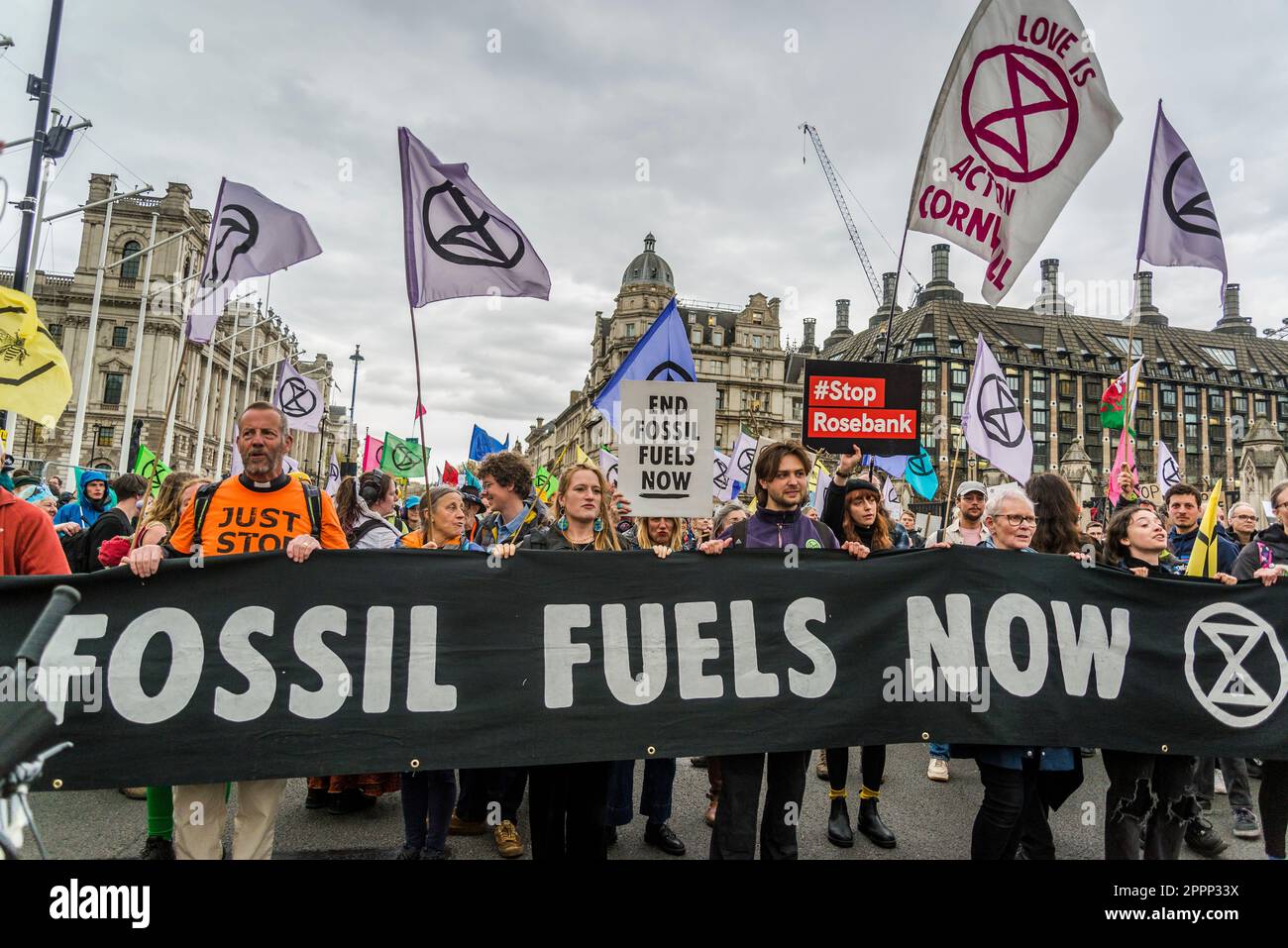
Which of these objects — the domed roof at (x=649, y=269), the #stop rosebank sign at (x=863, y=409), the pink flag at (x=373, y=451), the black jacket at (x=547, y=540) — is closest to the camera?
the black jacket at (x=547, y=540)

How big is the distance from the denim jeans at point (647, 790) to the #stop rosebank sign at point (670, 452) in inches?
60.6

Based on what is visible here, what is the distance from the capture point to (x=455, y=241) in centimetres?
539

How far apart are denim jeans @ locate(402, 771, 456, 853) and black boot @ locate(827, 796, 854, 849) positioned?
2.32m

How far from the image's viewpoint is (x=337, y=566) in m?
3.80

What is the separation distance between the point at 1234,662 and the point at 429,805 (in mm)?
4587

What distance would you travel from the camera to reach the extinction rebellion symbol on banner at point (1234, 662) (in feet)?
13.8

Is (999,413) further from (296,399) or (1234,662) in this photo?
(296,399)

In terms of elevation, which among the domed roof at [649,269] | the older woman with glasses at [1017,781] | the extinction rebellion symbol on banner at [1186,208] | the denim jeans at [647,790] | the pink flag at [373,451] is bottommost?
the denim jeans at [647,790]

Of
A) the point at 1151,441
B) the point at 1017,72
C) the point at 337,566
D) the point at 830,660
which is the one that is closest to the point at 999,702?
the point at 830,660

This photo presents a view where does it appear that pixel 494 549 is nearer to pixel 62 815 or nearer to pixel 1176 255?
pixel 62 815

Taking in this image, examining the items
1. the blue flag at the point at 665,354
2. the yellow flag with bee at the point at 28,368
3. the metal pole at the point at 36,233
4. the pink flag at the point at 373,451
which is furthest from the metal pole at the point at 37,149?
the blue flag at the point at 665,354

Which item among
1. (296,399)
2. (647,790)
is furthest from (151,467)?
(647,790)

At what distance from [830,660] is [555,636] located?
1.47m

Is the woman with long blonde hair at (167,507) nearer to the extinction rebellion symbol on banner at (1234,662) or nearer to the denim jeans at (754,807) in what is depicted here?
the denim jeans at (754,807)
